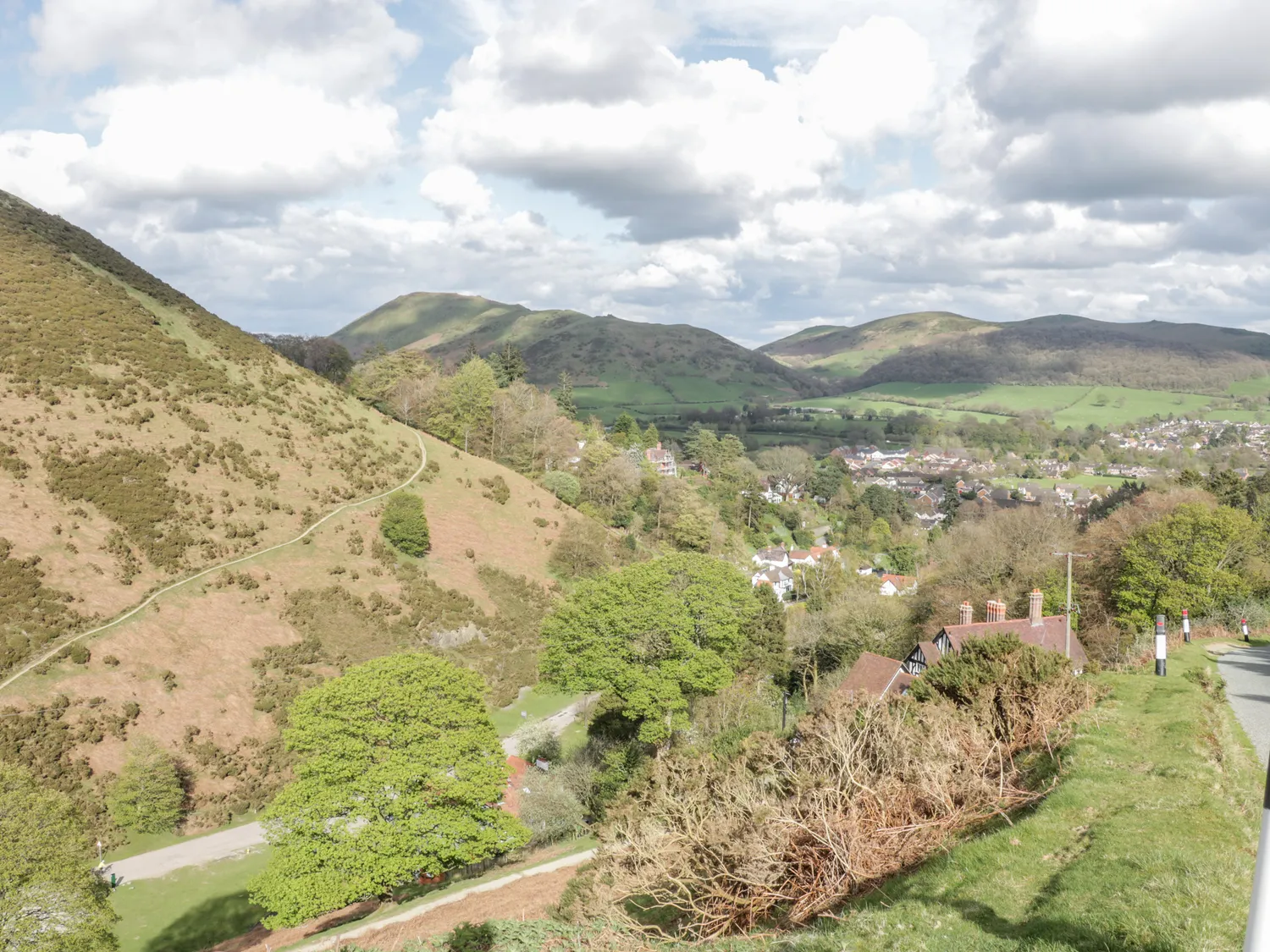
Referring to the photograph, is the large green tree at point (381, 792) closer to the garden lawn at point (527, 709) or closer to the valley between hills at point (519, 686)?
the valley between hills at point (519, 686)

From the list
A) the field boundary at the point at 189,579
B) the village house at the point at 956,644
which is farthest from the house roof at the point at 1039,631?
the field boundary at the point at 189,579

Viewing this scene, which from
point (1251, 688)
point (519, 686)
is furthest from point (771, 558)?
point (1251, 688)

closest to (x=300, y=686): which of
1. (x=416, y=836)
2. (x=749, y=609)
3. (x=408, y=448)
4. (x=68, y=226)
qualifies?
(x=416, y=836)

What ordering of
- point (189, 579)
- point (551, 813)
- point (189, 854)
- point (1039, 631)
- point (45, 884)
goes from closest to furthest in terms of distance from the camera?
1. point (45, 884)
2. point (189, 854)
3. point (551, 813)
4. point (1039, 631)
5. point (189, 579)

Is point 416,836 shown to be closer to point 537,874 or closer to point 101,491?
point 537,874

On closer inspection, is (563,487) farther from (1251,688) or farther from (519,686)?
(1251,688)
